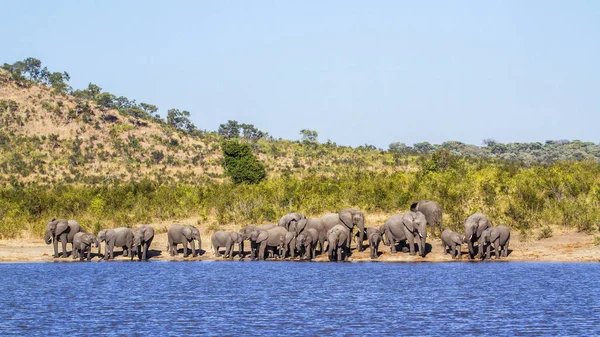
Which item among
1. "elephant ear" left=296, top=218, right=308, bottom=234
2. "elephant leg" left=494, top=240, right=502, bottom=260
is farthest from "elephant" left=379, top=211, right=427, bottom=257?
"elephant ear" left=296, top=218, right=308, bottom=234

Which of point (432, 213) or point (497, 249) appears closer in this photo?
point (497, 249)

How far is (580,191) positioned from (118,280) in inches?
1193

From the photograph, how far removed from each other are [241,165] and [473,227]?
136 ft

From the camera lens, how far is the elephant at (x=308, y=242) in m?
45.3

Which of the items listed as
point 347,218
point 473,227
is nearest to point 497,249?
point 473,227

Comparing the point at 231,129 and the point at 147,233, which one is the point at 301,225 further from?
the point at 231,129

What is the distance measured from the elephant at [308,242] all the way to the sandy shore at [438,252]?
0.55 metres

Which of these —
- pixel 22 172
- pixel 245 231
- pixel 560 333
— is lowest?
pixel 560 333

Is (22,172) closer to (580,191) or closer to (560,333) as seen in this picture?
(580,191)

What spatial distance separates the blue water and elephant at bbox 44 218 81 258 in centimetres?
359

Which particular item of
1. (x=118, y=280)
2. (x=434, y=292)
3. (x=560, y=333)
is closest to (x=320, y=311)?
(x=434, y=292)

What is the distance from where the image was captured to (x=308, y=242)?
45406mm

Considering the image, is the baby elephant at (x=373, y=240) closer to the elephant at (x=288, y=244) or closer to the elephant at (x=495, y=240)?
the elephant at (x=288, y=244)

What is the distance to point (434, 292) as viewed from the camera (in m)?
32.6
